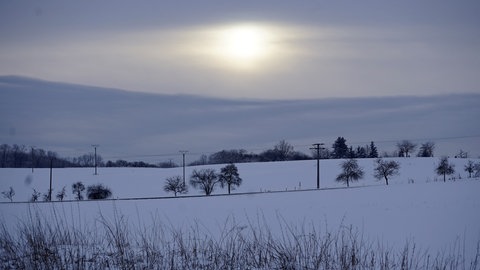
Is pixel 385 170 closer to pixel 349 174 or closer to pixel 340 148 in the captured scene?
pixel 349 174

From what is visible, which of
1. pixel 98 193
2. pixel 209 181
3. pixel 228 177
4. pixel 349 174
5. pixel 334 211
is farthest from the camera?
pixel 349 174

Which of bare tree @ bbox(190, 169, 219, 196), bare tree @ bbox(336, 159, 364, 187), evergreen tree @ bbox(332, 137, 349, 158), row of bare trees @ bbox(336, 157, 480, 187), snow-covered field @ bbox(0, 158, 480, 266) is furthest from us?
evergreen tree @ bbox(332, 137, 349, 158)

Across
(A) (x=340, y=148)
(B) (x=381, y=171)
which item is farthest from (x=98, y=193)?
(A) (x=340, y=148)

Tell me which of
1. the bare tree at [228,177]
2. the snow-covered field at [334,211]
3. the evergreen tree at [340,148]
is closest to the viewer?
the snow-covered field at [334,211]

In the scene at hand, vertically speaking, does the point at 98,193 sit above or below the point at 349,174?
below

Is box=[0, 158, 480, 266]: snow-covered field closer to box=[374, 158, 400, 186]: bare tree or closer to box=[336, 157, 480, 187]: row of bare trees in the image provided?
box=[374, 158, 400, 186]: bare tree

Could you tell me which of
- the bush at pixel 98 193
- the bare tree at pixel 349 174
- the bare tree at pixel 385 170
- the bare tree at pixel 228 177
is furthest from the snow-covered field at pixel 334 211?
the bare tree at pixel 349 174

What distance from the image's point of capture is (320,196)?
48.8 metres

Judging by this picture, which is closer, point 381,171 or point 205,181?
point 205,181

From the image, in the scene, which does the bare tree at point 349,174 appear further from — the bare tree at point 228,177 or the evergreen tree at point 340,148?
the evergreen tree at point 340,148

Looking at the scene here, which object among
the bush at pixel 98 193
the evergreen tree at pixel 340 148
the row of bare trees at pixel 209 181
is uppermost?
the evergreen tree at pixel 340 148

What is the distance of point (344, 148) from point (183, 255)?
14921 centimetres

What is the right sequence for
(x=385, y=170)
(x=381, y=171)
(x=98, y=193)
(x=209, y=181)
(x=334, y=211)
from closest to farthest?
1. (x=334, y=211)
2. (x=98, y=193)
3. (x=209, y=181)
4. (x=385, y=170)
5. (x=381, y=171)

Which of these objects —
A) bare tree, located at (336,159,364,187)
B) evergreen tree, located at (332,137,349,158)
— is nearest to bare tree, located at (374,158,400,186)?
bare tree, located at (336,159,364,187)
